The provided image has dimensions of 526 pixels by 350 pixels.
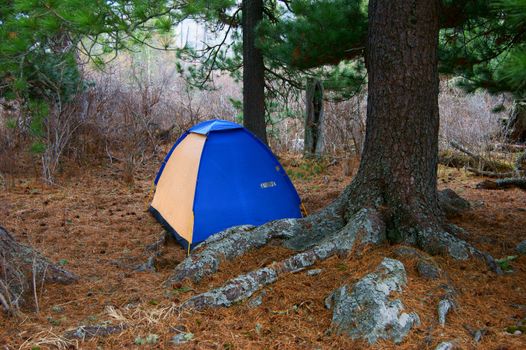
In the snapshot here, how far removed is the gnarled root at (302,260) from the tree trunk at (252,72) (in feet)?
13.3

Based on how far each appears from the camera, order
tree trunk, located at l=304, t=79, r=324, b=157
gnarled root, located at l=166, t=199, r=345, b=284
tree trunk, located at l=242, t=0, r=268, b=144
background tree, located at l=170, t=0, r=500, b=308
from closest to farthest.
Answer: background tree, located at l=170, t=0, r=500, b=308, gnarled root, located at l=166, t=199, r=345, b=284, tree trunk, located at l=242, t=0, r=268, b=144, tree trunk, located at l=304, t=79, r=324, b=157

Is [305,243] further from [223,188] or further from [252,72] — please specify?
[252,72]

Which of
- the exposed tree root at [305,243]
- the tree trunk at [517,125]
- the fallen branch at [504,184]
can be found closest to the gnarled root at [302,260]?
the exposed tree root at [305,243]

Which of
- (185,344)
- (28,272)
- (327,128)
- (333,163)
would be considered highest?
(327,128)

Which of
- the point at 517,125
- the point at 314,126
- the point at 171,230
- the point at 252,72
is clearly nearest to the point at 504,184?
the point at 517,125

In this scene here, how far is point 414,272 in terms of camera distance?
3377 mm

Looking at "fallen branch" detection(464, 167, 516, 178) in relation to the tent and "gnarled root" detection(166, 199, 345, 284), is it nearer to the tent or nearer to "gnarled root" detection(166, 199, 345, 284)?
the tent

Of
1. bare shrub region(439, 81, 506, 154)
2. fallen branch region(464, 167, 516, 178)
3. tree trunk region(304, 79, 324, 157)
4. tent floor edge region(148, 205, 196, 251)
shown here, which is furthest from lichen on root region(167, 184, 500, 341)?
tree trunk region(304, 79, 324, 157)

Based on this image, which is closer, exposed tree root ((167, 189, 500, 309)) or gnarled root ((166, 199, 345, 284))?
exposed tree root ((167, 189, 500, 309))

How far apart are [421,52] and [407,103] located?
1.28ft

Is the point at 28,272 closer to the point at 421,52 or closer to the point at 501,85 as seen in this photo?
the point at 421,52

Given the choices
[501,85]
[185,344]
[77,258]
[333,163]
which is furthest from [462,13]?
[333,163]

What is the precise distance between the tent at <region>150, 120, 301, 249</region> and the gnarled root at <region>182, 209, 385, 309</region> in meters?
1.59

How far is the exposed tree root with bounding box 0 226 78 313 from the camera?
3.11 metres
